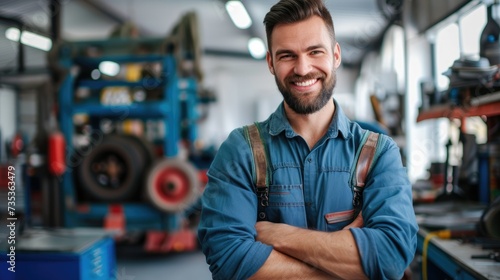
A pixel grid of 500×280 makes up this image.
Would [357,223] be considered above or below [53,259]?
above

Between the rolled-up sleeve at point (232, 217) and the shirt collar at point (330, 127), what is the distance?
105 millimetres

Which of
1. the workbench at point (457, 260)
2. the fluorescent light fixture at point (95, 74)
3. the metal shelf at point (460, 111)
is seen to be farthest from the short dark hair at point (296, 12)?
the fluorescent light fixture at point (95, 74)

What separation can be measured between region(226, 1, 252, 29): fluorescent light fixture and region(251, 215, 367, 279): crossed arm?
233 inches

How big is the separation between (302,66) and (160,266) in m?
3.85

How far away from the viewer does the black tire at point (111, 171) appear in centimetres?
479

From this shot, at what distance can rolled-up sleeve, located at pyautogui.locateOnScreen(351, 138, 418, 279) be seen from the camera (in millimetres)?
1278

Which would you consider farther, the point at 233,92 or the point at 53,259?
the point at 233,92

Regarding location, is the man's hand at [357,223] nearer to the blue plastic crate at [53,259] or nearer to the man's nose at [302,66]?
the man's nose at [302,66]

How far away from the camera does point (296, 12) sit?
1379 millimetres

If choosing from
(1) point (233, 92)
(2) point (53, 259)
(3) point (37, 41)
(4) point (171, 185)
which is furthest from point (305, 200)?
(1) point (233, 92)

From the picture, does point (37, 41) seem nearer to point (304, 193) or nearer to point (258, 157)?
point (258, 157)

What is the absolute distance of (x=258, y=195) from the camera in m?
1.42

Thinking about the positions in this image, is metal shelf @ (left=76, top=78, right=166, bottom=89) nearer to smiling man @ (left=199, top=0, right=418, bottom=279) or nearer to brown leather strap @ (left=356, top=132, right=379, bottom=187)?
smiling man @ (left=199, top=0, right=418, bottom=279)

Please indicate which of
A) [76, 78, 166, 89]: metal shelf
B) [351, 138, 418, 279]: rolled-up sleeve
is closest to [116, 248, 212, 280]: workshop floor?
[76, 78, 166, 89]: metal shelf
